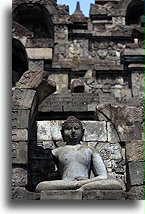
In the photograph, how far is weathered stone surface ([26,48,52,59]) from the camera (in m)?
14.8

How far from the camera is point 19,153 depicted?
6.83 m

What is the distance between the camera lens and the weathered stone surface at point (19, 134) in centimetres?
695

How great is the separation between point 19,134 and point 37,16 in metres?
11.1

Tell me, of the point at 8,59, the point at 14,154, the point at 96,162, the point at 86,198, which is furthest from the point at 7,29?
the point at 86,198

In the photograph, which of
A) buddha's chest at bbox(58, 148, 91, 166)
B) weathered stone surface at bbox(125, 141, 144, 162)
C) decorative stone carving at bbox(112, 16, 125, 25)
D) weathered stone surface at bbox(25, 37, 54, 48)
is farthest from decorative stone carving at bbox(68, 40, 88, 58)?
buddha's chest at bbox(58, 148, 91, 166)

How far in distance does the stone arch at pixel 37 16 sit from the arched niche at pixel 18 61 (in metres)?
1.53

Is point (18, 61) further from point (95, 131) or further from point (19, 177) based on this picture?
point (19, 177)

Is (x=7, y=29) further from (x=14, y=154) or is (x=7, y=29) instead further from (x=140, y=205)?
(x=140, y=205)

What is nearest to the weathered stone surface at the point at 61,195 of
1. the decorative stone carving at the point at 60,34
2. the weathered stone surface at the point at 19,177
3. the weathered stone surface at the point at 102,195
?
the weathered stone surface at the point at 102,195

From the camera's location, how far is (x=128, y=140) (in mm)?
7508

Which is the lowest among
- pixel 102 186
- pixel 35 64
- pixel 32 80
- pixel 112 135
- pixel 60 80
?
pixel 102 186

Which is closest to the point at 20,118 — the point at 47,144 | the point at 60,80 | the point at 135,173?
the point at 47,144

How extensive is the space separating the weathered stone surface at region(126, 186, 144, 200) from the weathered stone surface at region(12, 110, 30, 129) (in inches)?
77.5

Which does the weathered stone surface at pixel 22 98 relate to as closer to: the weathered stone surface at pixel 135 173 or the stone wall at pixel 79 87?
the stone wall at pixel 79 87
